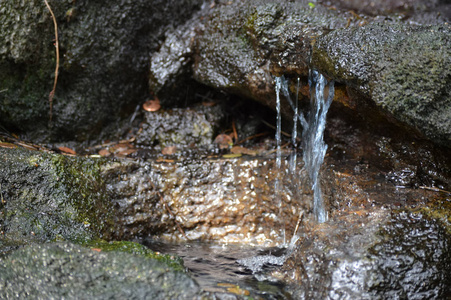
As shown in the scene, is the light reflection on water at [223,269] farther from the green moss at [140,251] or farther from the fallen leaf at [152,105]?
the fallen leaf at [152,105]

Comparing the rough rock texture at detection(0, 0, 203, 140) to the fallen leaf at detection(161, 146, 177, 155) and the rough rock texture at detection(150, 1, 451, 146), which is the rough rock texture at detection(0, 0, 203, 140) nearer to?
the rough rock texture at detection(150, 1, 451, 146)

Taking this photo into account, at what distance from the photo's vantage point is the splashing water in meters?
3.22

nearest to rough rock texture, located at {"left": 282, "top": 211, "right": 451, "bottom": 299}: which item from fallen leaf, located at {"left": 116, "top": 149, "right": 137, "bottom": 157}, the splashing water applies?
the splashing water

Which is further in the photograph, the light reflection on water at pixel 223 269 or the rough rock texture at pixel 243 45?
the rough rock texture at pixel 243 45

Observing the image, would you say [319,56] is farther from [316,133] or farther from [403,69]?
[316,133]

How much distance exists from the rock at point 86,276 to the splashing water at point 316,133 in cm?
152

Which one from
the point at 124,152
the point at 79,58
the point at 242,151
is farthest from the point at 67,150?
the point at 242,151

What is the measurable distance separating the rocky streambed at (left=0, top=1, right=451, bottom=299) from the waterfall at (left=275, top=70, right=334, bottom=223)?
0.07m

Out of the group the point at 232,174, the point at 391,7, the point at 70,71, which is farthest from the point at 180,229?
the point at 391,7

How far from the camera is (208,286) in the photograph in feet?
7.72

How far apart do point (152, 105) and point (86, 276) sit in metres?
2.47

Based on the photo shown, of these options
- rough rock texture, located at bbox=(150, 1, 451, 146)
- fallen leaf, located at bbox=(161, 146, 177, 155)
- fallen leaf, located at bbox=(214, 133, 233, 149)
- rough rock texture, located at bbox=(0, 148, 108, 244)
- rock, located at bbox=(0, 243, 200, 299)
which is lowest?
rock, located at bbox=(0, 243, 200, 299)

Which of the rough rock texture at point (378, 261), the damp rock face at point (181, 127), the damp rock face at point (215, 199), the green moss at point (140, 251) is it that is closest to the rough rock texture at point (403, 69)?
the rough rock texture at point (378, 261)

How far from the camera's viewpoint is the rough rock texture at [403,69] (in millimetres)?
2473
